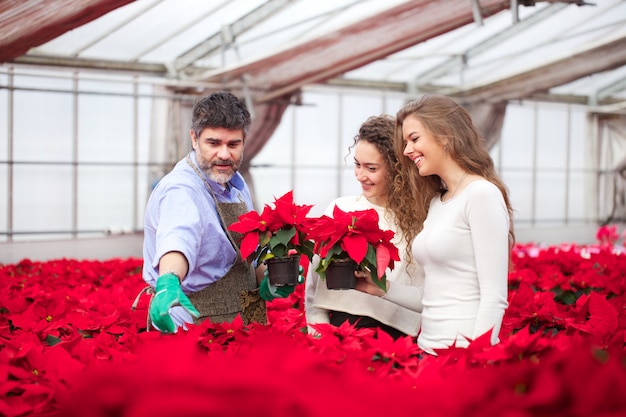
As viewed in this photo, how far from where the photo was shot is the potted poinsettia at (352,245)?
1.83 metres

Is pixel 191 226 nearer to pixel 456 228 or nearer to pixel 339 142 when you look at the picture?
pixel 456 228

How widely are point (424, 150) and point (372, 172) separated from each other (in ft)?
1.27

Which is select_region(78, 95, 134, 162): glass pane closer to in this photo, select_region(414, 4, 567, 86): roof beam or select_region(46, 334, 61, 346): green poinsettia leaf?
select_region(414, 4, 567, 86): roof beam

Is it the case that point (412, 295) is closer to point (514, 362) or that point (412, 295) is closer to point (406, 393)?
point (514, 362)

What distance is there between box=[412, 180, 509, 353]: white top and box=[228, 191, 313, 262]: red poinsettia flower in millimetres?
314

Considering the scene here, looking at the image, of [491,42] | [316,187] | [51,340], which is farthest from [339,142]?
[51,340]

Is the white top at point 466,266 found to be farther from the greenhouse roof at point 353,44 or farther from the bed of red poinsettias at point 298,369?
the greenhouse roof at point 353,44

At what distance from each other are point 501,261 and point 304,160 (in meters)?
10.3

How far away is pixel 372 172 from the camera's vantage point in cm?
230

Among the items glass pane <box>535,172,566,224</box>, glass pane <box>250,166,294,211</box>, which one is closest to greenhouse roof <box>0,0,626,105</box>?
glass pane <box>250,166,294,211</box>

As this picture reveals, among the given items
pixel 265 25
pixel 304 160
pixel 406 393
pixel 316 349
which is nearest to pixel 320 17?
pixel 265 25

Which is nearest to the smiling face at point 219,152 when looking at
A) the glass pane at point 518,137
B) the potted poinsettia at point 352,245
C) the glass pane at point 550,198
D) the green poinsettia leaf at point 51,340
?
the potted poinsettia at point 352,245

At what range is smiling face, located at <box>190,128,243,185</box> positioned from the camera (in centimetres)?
220

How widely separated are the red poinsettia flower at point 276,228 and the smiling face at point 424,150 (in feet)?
1.02
